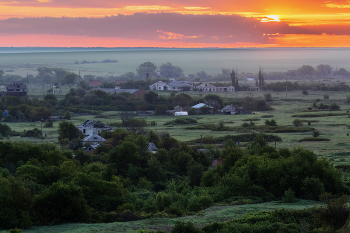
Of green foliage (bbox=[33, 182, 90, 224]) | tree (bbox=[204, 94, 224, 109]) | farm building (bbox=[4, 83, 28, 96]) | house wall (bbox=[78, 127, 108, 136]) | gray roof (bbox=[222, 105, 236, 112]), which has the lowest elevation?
green foliage (bbox=[33, 182, 90, 224])

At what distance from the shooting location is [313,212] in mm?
16453

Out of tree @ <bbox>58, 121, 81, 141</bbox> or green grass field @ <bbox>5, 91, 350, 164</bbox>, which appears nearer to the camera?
green grass field @ <bbox>5, 91, 350, 164</bbox>

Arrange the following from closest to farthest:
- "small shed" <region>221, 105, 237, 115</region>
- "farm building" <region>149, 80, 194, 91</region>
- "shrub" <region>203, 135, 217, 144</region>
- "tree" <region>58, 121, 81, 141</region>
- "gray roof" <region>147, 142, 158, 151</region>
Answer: "gray roof" <region>147, 142, 158, 151</region>
"tree" <region>58, 121, 81, 141</region>
"shrub" <region>203, 135, 217, 144</region>
"small shed" <region>221, 105, 237, 115</region>
"farm building" <region>149, 80, 194, 91</region>

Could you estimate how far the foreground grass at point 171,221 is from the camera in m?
15.8

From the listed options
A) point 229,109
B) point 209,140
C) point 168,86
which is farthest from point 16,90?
point 209,140

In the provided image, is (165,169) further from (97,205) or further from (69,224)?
(69,224)

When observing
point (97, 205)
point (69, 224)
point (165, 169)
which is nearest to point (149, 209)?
point (97, 205)

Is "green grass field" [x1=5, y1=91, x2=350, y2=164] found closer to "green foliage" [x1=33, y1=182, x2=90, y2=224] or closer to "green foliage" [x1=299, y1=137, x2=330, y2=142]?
"green foliage" [x1=299, y1=137, x2=330, y2=142]

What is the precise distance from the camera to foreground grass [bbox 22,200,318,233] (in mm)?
15812

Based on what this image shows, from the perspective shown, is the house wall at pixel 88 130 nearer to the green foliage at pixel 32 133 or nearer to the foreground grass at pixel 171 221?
the green foliage at pixel 32 133

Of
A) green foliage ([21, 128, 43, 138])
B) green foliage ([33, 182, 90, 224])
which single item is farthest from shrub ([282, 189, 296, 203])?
green foliage ([21, 128, 43, 138])

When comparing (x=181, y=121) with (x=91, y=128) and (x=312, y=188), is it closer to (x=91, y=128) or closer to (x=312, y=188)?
(x=91, y=128)

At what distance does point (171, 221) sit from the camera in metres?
17.5

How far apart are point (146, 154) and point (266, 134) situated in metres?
16.0
